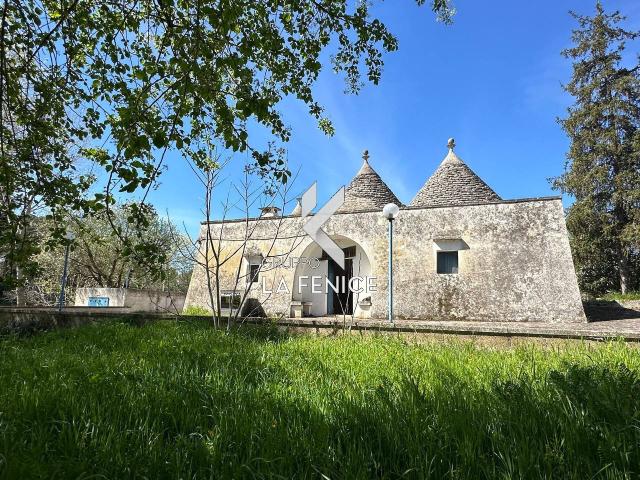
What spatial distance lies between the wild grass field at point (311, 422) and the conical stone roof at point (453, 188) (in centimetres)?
1089

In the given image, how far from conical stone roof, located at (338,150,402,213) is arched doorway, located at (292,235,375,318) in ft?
5.44

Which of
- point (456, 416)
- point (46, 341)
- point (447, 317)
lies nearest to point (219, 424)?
point (456, 416)

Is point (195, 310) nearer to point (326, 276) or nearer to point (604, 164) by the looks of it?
point (326, 276)

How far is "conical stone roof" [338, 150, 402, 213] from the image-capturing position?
612 inches

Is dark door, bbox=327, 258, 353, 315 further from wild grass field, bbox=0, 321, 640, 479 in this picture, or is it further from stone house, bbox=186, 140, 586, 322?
wild grass field, bbox=0, 321, 640, 479

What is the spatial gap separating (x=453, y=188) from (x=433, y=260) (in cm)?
401

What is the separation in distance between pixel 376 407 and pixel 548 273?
34.5 ft

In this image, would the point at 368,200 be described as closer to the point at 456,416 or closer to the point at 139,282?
the point at 456,416

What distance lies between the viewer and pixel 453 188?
50.0 ft

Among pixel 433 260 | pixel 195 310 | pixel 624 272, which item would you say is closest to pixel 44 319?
pixel 195 310

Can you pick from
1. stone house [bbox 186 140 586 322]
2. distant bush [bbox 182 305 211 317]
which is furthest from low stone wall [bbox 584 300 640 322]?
distant bush [bbox 182 305 211 317]

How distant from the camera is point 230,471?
2.08m

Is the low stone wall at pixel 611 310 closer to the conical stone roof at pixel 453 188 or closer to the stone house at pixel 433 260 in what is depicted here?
the stone house at pixel 433 260

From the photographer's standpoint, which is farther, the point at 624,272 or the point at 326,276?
the point at 624,272
